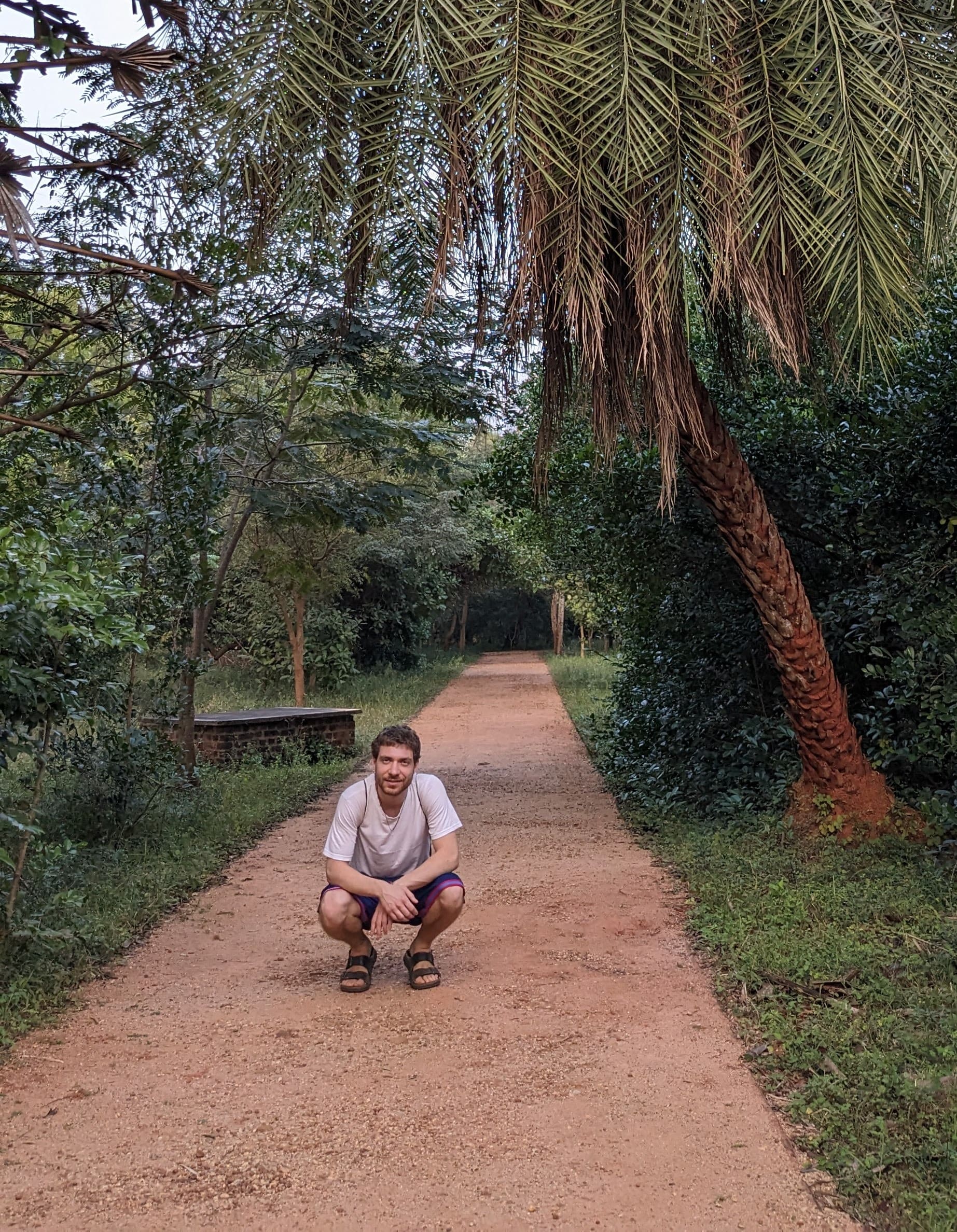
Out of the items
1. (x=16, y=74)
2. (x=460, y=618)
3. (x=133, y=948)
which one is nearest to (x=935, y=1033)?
(x=133, y=948)

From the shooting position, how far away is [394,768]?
5.04 meters

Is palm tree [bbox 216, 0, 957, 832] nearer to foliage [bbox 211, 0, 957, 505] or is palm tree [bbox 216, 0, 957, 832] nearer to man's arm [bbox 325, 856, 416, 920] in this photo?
foliage [bbox 211, 0, 957, 505]

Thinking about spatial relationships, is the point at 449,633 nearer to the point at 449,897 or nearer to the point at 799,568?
the point at 799,568

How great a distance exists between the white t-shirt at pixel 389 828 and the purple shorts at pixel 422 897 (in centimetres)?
11

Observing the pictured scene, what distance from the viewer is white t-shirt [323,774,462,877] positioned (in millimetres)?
5113

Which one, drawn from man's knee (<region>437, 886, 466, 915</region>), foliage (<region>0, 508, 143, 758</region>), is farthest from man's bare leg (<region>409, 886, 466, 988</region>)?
foliage (<region>0, 508, 143, 758</region>)

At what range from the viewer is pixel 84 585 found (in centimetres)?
517

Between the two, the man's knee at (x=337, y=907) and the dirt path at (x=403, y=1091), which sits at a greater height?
the man's knee at (x=337, y=907)

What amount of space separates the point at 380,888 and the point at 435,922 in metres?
0.40

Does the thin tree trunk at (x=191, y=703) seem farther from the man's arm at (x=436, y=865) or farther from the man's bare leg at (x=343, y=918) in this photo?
the man's arm at (x=436, y=865)

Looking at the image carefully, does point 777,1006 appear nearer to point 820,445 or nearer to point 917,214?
point 917,214

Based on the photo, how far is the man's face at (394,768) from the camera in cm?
503

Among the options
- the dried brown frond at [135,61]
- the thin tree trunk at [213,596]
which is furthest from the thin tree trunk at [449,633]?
the dried brown frond at [135,61]

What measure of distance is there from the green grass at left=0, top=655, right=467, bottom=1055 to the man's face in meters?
1.53
